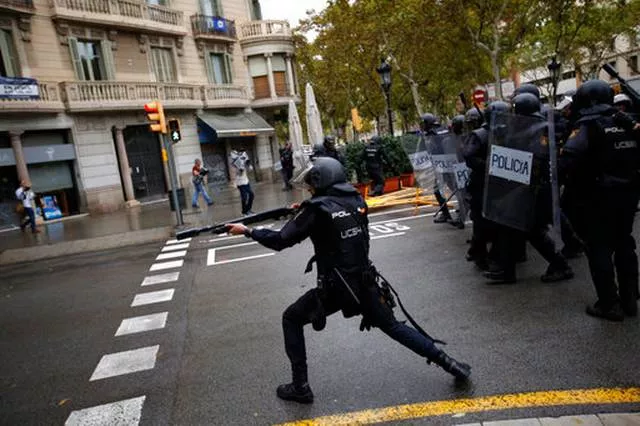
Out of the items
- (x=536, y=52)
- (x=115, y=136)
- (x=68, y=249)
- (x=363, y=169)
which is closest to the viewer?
(x=68, y=249)

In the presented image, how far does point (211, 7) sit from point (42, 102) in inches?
443

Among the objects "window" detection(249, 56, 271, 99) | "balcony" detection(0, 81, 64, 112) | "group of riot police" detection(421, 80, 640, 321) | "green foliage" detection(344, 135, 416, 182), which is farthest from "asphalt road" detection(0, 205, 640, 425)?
"window" detection(249, 56, 271, 99)

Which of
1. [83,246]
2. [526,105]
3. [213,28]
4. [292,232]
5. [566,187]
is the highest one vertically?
[213,28]

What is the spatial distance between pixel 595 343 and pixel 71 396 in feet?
13.1

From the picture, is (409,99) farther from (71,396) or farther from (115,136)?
(71,396)

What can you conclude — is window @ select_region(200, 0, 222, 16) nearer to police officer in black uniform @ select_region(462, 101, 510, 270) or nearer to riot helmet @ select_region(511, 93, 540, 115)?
police officer in black uniform @ select_region(462, 101, 510, 270)

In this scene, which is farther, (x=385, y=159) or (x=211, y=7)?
(x=211, y=7)

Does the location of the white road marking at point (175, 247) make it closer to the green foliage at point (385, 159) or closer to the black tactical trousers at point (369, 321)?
the green foliage at point (385, 159)

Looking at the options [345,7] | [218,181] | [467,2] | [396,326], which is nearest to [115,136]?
[218,181]

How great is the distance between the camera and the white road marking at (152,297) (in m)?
6.50

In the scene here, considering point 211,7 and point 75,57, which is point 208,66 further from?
point 75,57

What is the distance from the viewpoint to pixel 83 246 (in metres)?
12.3

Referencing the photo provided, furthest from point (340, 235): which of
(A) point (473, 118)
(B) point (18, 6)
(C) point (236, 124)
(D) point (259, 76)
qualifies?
(D) point (259, 76)

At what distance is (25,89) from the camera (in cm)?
1784
